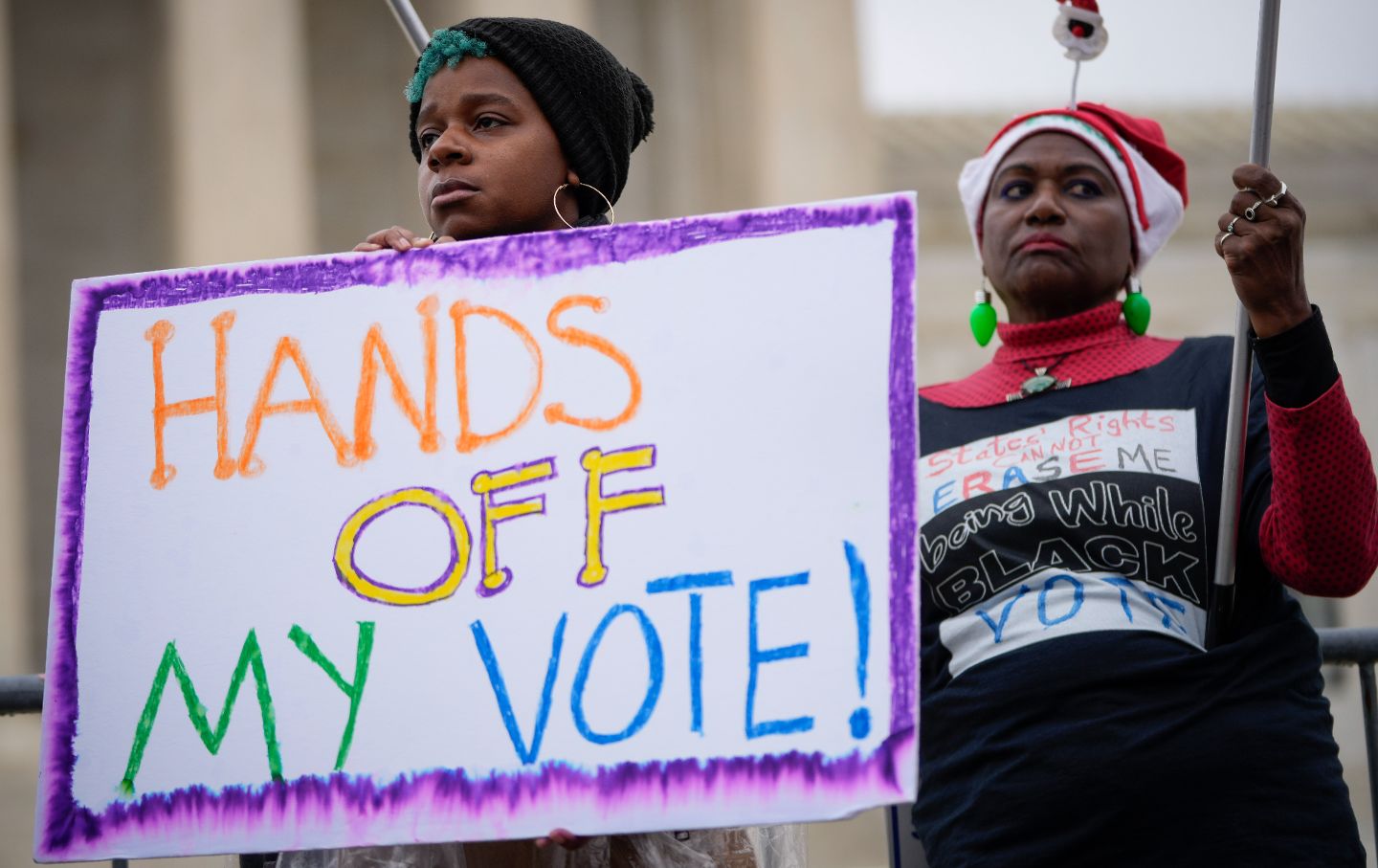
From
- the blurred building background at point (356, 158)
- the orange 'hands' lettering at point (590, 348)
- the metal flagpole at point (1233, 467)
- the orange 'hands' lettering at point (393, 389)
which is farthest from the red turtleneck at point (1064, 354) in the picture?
the blurred building background at point (356, 158)

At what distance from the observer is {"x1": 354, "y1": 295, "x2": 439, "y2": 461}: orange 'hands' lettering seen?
187 cm

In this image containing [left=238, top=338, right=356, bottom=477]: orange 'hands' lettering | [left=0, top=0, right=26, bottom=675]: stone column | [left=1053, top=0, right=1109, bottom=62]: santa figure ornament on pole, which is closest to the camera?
[left=238, top=338, right=356, bottom=477]: orange 'hands' lettering

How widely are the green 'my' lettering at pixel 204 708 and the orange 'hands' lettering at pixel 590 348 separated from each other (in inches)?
16.0

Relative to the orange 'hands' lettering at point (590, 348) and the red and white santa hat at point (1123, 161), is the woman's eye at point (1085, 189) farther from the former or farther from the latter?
the orange 'hands' lettering at point (590, 348)

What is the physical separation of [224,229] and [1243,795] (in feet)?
30.6

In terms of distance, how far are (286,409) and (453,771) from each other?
464mm

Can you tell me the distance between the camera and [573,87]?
2.11 meters

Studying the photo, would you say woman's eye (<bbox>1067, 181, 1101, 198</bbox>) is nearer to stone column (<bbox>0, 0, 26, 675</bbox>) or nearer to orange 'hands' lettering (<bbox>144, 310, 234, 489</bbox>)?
orange 'hands' lettering (<bbox>144, 310, 234, 489</bbox>)

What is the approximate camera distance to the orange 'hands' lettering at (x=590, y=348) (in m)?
1.82

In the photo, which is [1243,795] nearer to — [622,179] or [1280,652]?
[1280,652]

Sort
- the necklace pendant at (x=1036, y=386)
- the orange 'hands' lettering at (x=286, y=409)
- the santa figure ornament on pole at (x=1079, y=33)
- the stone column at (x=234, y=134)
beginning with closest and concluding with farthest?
the orange 'hands' lettering at (x=286, y=409)
the necklace pendant at (x=1036, y=386)
the santa figure ornament on pole at (x=1079, y=33)
the stone column at (x=234, y=134)

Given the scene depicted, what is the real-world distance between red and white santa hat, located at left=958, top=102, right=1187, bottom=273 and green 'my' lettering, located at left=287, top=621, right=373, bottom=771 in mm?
1201

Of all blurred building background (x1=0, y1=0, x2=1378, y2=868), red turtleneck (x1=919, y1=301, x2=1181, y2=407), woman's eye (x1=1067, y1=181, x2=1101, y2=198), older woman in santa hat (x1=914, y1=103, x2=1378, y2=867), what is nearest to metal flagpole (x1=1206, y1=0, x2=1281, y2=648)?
older woman in santa hat (x1=914, y1=103, x2=1378, y2=867)

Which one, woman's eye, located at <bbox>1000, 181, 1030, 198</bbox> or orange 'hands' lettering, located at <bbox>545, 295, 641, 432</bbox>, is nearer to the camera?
orange 'hands' lettering, located at <bbox>545, 295, 641, 432</bbox>
